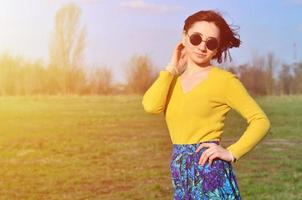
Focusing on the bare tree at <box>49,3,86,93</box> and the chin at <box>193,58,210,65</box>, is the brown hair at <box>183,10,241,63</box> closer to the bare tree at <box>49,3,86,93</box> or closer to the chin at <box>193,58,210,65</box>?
the chin at <box>193,58,210,65</box>

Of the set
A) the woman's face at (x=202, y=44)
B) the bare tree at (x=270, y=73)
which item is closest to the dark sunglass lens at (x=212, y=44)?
the woman's face at (x=202, y=44)

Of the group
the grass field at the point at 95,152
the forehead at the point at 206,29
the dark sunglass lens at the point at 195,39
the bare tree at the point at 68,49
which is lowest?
the grass field at the point at 95,152

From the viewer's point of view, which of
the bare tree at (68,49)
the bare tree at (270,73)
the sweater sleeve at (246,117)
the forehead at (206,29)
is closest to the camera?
the sweater sleeve at (246,117)

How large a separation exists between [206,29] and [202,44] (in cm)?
5

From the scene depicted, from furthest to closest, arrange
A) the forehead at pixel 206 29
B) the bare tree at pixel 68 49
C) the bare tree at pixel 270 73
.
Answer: the bare tree at pixel 270 73, the bare tree at pixel 68 49, the forehead at pixel 206 29

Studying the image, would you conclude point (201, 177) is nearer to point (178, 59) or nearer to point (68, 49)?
point (178, 59)

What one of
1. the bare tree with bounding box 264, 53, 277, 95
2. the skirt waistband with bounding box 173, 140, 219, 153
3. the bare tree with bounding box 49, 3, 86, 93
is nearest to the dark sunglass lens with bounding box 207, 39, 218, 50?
the skirt waistband with bounding box 173, 140, 219, 153

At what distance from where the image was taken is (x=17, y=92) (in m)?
3.71

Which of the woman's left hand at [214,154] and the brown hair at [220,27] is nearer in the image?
the woman's left hand at [214,154]

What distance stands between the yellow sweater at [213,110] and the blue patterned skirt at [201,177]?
1.6 inches

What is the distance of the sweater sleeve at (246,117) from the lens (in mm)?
1834

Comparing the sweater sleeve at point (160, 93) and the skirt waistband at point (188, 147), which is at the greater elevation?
the sweater sleeve at point (160, 93)

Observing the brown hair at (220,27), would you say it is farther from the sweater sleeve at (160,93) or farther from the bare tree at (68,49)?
the bare tree at (68,49)

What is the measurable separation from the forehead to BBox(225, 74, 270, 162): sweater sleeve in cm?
15
